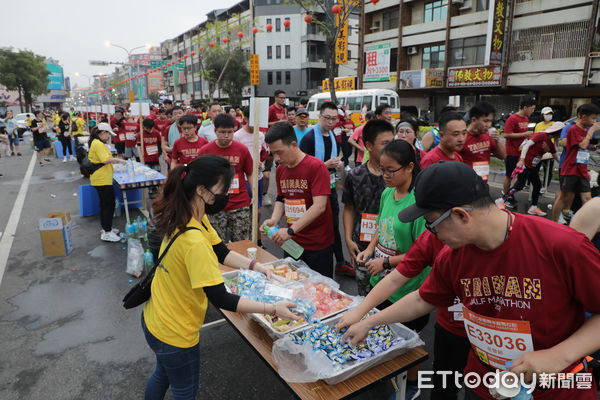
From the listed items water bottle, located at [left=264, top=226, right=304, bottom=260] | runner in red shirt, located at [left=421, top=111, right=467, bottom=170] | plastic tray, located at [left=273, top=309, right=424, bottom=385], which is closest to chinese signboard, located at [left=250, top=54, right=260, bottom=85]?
runner in red shirt, located at [left=421, top=111, right=467, bottom=170]

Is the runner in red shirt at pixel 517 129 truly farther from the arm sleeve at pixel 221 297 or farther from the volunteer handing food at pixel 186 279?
the arm sleeve at pixel 221 297

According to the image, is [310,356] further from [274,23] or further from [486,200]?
[274,23]

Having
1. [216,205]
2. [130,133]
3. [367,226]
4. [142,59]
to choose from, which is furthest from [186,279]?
[142,59]

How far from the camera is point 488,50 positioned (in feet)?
73.6

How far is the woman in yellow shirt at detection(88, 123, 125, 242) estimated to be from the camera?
20.4 ft

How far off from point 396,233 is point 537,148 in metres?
6.05

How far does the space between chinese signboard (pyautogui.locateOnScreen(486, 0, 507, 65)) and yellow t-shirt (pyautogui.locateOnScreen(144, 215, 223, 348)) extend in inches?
982

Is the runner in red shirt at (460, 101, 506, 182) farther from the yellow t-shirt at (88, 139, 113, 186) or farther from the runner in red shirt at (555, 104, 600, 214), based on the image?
the yellow t-shirt at (88, 139, 113, 186)

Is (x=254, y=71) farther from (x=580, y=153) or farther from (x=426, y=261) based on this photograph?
(x=426, y=261)

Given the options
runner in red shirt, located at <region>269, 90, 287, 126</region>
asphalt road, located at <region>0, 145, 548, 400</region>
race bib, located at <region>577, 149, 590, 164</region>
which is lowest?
asphalt road, located at <region>0, 145, 548, 400</region>

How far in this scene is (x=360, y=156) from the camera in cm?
754

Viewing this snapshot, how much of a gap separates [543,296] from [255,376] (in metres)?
2.49

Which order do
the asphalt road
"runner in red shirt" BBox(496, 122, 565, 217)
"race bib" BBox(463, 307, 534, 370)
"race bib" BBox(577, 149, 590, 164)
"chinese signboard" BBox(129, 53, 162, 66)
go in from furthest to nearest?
"chinese signboard" BBox(129, 53, 162, 66), "runner in red shirt" BBox(496, 122, 565, 217), "race bib" BBox(577, 149, 590, 164), the asphalt road, "race bib" BBox(463, 307, 534, 370)

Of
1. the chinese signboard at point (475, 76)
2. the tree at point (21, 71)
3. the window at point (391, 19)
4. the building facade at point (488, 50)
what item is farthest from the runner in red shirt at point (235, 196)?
the tree at point (21, 71)
